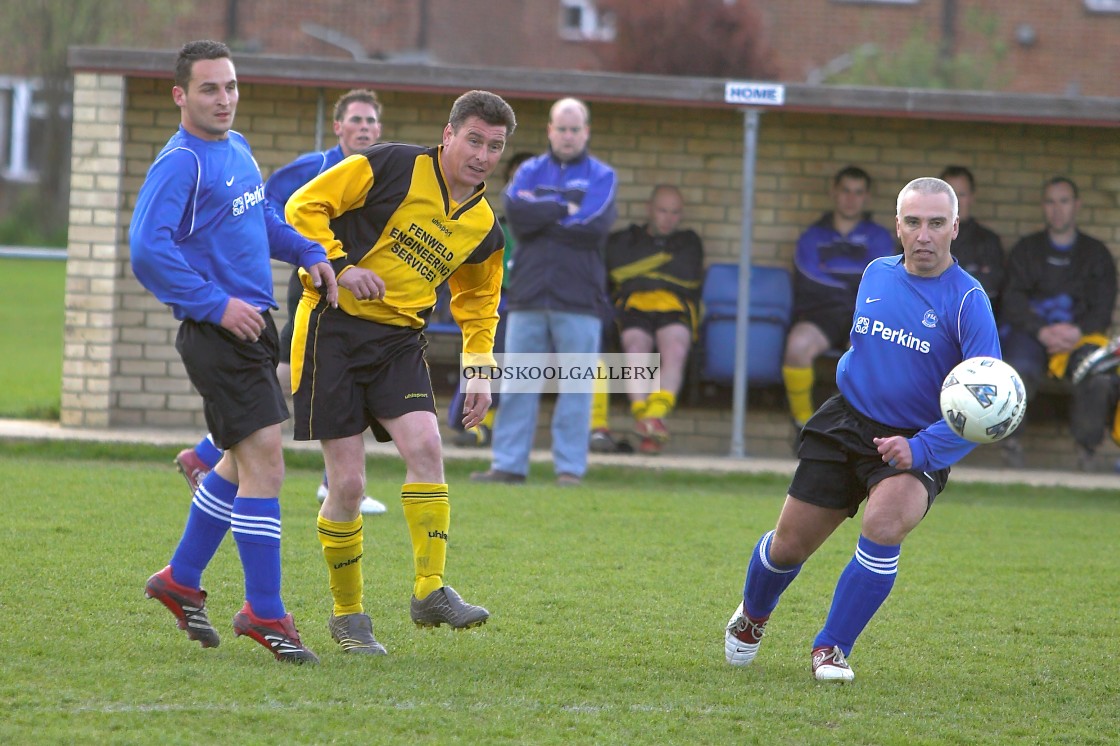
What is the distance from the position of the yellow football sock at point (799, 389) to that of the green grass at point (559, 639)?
93.0 inches

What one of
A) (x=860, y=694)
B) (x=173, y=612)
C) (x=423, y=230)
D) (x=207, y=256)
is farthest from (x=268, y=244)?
(x=860, y=694)

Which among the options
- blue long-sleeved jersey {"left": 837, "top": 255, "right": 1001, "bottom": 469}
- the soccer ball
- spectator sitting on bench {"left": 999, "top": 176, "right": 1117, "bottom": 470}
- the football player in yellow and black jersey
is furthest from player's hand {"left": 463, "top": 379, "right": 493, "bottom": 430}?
spectator sitting on bench {"left": 999, "top": 176, "right": 1117, "bottom": 470}

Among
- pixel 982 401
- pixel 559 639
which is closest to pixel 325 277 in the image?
pixel 559 639

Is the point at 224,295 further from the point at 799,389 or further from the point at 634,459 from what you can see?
the point at 799,389

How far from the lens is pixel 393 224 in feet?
17.0

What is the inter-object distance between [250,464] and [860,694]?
2.13m

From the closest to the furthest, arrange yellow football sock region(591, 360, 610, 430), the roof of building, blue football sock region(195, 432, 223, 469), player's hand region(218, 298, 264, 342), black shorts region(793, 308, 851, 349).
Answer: player's hand region(218, 298, 264, 342) < blue football sock region(195, 432, 223, 469) < the roof of building < black shorts region(793, 308, 851, 349) < yellow football sock region(591, 360, 610, 430)

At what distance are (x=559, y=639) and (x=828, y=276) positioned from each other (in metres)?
6.32

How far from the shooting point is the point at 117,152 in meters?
10.5

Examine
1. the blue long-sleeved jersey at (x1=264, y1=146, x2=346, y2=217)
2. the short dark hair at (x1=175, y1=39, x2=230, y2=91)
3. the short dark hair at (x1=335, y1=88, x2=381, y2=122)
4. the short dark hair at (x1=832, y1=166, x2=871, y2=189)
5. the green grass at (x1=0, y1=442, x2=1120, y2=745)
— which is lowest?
the green grass at (x1=0, y1=442, x2=1120, y2=745)

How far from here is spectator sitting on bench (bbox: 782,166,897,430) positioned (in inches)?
429

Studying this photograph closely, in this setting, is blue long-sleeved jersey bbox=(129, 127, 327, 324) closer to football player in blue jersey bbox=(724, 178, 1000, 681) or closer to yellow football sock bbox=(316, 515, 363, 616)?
Answer: yellow football sock bbox=(316, 515, 363, 616)

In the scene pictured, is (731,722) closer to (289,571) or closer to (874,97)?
(289,571)

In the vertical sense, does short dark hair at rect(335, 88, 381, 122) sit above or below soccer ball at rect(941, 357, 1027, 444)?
above
